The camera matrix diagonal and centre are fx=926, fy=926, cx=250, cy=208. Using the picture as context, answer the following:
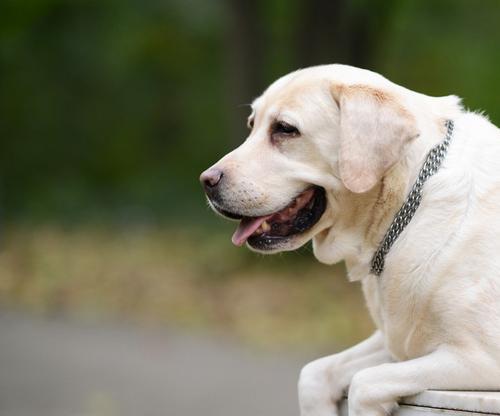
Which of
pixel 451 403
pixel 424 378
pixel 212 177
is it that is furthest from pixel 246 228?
pixel 451 403

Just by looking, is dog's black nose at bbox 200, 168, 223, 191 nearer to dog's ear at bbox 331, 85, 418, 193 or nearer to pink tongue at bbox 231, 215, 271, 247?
pink tongue at bbox 231, 215, 271, 247

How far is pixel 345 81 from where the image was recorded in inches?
150

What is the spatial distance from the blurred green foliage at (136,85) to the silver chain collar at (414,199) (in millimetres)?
11746

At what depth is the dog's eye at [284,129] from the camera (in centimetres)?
386

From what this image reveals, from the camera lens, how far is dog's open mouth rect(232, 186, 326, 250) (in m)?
3.84

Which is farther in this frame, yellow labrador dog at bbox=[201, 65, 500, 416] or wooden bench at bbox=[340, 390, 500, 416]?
yellow labrador dog at bbox=[201, 65, 500, 416]

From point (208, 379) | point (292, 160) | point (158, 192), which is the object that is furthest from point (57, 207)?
point (292, 160)

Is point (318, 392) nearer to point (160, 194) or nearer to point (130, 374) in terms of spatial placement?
point (130, 374)

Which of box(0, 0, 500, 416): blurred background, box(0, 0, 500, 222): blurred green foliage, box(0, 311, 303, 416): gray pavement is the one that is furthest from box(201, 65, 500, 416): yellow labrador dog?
box(0, 0, 500, 222): blurred green foliage

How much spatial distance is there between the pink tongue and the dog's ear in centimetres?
46

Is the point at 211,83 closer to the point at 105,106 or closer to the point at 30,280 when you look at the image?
the point at 105,106

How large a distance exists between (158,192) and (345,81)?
13410mm

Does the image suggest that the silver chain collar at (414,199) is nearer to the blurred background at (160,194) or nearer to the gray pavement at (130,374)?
the gray pavement at (130,374)

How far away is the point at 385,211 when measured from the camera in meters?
3.72
